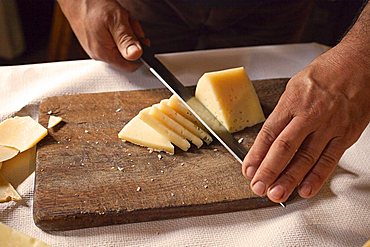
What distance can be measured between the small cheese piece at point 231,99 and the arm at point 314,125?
146mm

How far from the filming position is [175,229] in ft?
3.07

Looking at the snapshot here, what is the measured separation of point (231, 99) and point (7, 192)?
47cm

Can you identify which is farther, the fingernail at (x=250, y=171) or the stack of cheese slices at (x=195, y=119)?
the stack of cheese slices at (x=195, y=119)

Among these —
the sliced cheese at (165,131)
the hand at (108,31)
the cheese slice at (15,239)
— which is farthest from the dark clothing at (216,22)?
the cheese slice at (15,239)

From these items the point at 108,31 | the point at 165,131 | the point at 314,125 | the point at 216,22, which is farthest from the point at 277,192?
the point at 216,22

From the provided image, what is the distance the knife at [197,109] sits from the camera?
1055 mm

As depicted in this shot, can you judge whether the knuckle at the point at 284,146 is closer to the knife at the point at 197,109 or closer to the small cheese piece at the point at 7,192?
the knife at the point at 197,109

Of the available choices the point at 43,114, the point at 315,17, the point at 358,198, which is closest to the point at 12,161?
the point at 43,114

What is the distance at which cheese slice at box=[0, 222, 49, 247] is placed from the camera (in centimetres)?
87

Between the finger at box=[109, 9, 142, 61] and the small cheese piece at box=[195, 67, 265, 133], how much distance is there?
155 mm

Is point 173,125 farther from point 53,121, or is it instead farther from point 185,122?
point 53,121

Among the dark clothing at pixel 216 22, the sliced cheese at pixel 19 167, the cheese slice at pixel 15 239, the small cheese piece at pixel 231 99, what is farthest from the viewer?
the dark clothing at pixel 216 22

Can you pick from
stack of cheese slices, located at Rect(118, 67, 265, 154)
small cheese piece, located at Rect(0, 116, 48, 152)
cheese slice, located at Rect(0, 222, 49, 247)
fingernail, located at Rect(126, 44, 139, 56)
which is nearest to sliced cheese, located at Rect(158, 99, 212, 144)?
stack of cheese slices, located at Rect(118, 67, 265, 154)

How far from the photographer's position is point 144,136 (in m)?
1.06
